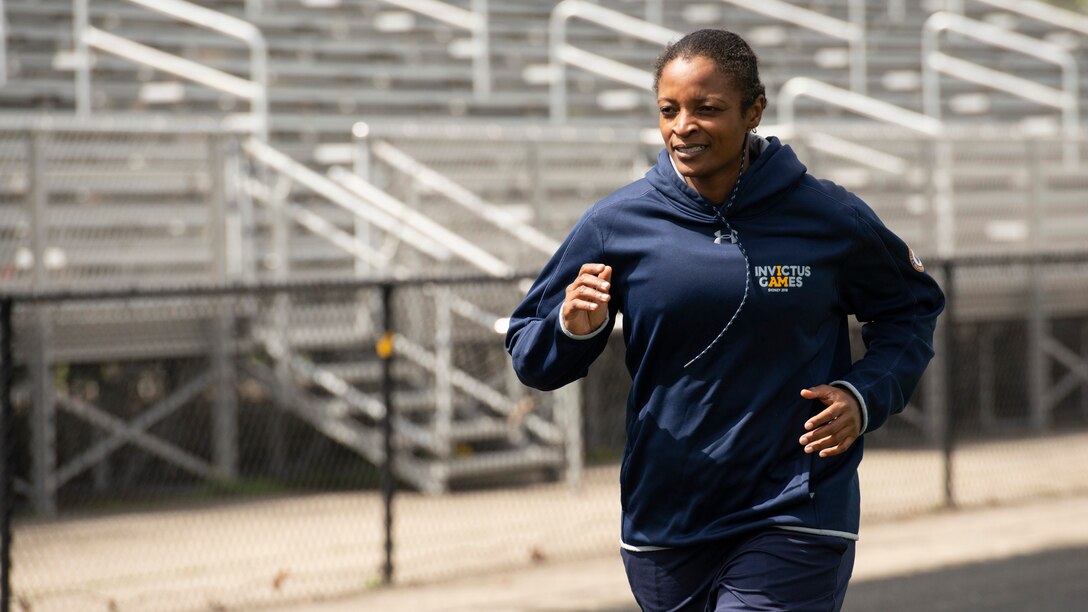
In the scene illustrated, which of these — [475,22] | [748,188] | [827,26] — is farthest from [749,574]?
[827,26]

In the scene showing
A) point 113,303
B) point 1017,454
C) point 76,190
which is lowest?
point 1017,454

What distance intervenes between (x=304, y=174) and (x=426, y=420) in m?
2.25

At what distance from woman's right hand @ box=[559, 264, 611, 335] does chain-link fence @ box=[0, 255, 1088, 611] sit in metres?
5.93

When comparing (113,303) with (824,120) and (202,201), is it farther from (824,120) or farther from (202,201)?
(824,120)

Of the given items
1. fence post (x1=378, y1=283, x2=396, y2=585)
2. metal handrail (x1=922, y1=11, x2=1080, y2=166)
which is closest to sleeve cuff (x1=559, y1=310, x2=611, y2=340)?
fence post (x1=378, y1=283, x2=396, y2=585)

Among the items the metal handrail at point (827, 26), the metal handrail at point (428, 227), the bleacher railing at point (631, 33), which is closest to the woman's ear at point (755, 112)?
the metal handrail at point (428, 227)

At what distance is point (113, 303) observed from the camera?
1183 cm

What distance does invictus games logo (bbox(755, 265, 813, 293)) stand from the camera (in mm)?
3635

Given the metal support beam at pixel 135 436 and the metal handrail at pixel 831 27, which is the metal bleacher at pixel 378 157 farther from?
the metal support beam at pixel 135 436

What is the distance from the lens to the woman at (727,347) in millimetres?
3621

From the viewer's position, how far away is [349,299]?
13375 millimetres

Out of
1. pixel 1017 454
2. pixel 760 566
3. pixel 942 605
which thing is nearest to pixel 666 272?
pixel 760 566

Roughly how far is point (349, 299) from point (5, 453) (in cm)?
585

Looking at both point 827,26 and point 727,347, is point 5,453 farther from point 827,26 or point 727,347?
point 827,26
